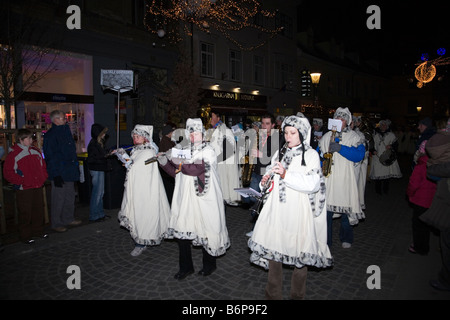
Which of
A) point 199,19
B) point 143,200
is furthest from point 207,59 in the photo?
point 143,200

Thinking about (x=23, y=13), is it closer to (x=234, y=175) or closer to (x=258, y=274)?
(x=234, y=175)

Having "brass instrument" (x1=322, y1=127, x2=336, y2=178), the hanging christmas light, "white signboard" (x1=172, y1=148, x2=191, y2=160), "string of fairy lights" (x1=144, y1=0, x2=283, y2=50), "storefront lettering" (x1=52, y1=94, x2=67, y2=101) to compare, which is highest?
"string of fairy lights" (x1=144, y1=0, x2=283, y2=50)

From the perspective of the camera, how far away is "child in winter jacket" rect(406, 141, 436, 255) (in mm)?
4809

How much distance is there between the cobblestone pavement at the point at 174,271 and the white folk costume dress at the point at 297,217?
0.89 metres

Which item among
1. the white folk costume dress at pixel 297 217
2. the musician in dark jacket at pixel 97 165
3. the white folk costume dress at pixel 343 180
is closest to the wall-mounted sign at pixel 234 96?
the musician in dark jacket at pixel 97 165

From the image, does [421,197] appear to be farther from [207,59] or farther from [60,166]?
[207,59]

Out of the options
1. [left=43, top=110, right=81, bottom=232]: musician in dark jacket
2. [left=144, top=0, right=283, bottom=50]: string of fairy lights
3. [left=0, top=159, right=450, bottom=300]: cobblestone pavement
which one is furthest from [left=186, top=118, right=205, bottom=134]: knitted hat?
[left=144, top=0, right=283, bottom=50]: string of fairy lights

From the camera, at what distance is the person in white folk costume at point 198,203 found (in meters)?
4.05

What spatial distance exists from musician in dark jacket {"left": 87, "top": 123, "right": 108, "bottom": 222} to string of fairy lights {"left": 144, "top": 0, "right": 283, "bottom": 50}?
21.5 ft

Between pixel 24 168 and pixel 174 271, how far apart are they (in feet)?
11.3

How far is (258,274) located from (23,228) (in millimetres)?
4355

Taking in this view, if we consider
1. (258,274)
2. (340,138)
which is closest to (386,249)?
(340,138)

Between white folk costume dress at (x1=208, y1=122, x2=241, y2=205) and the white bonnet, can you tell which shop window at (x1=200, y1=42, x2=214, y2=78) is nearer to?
white folk costume dress at (x1=208, y1=122, x2=241, y2=205)

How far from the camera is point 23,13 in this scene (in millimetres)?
8641
